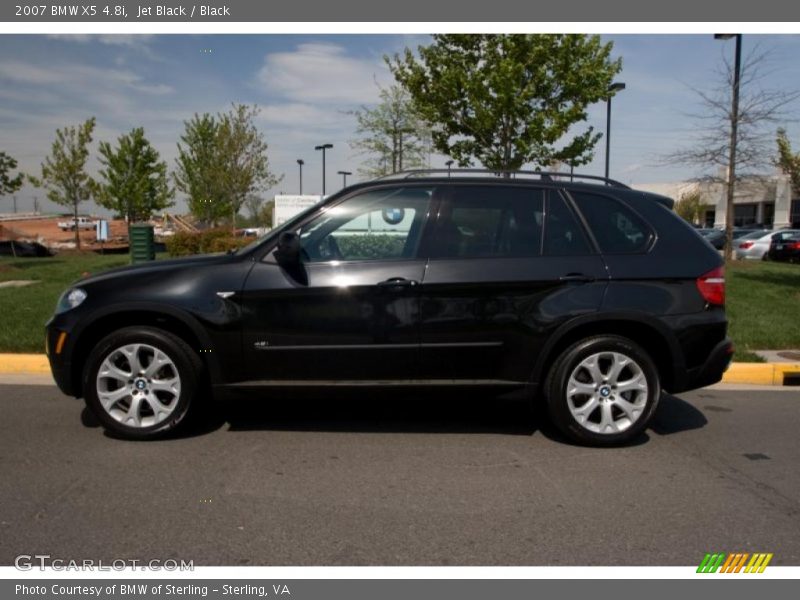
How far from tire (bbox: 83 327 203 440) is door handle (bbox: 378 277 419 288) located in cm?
137

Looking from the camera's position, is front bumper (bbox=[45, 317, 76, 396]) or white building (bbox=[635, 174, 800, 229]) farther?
white building (bbox=[635, 174, 800, 229])

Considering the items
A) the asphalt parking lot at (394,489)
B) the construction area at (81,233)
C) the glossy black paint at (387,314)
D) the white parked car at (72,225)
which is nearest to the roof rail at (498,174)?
the glossy black paint at (387,314)

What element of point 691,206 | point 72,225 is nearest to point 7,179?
point 72,225

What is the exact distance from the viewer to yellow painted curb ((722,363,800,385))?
6785 mm

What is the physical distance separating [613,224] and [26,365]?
18.7 feet

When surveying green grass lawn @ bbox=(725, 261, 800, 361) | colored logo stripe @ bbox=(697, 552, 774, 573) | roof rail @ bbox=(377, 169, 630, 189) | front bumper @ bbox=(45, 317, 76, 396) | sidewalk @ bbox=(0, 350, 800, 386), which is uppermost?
roof rail @ bbox=(377, 169, 630, 189)

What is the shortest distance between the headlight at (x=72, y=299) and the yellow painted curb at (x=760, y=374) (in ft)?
19.1

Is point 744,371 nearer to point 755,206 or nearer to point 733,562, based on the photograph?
point 733,562

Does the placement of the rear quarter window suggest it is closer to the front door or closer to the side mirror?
the front door

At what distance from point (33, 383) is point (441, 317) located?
4.23 meters

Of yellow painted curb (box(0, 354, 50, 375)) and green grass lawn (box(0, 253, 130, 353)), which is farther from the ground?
green grass lawn (box(0, 253, 130, 353))

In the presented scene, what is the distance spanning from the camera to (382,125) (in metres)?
21.2

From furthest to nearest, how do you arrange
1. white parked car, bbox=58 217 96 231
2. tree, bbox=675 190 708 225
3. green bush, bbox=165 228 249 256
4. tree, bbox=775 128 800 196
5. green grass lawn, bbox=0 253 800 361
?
1. tree, bbox=675 190 708 225
2. white parked car, bbox=58 217 96 231
3. tree, bbox=775 128 800 196
4. green bush, bbox=165 228 249 256
5. green grass lawn, bbox=0 253 800 361

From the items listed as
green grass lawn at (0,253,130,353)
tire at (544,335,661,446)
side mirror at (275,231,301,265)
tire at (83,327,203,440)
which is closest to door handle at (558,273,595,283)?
tire at (544,335,661,446)
